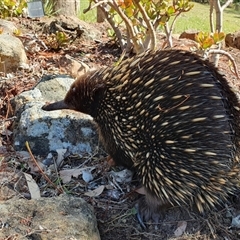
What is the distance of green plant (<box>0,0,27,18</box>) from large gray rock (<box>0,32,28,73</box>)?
99cm

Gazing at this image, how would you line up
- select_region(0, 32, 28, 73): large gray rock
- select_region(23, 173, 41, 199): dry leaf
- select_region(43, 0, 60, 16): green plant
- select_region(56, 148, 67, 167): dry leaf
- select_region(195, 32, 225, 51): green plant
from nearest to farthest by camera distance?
select_region(23, 173, 41, 199): dry leaf, select_region(56, 148, 67, 167): dry leaf, select_region(195, 32, 225, 51): green plant, select_region(0, 32, 28, 73): large gray rock, select_region(43, 0, 60, 16): green plant

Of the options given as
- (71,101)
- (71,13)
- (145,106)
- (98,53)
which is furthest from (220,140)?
(71,13)

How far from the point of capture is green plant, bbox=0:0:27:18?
5.49 m

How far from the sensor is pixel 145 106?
2863 mm

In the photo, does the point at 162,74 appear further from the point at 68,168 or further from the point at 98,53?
the point at 98,53

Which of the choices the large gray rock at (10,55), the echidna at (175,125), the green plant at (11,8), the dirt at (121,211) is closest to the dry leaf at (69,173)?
the dirt at (121,211)

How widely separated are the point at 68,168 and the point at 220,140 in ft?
4.02

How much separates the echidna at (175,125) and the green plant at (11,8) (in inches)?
113

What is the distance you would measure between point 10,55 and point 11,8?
1.34 m

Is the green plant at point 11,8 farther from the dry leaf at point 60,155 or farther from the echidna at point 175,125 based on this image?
the echidna at point 175,125

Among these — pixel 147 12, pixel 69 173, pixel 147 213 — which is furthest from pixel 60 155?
pixel 147 12

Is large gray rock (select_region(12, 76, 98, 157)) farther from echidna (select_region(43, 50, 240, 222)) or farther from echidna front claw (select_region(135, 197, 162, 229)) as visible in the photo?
echidna front claw (select_region(135, 197, 162, 229))

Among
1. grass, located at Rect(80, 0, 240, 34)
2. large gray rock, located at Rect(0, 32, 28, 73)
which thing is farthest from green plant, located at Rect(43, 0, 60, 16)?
grass, located at Rect(80, 0, 240, 34)

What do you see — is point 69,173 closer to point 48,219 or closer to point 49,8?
point 48,219
